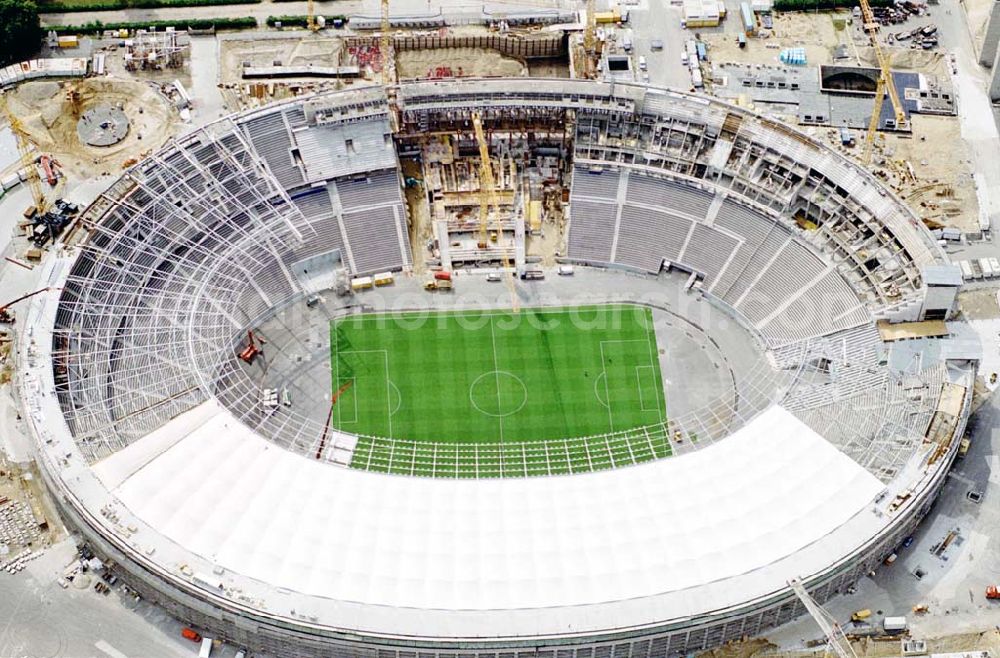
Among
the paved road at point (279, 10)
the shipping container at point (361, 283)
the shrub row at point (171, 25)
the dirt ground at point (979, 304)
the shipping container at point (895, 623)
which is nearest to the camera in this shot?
the shipping container at point (895, 623)

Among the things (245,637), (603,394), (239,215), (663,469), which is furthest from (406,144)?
(245,637)

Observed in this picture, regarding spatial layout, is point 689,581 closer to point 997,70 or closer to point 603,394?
point 603,394

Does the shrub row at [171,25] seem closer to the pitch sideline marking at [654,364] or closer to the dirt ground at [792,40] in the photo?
the dirt ground at [792,40]

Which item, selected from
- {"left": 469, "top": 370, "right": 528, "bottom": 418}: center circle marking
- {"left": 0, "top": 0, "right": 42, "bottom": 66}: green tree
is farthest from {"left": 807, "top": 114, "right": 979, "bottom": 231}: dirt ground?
{"left": 0, "top": 0, "right": 42, "bottom": 66}: green tree

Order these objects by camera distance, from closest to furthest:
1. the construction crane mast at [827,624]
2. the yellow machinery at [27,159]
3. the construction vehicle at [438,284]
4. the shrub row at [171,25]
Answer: the construction crane mast at [827,624], the construction vehicle at [438,284], the yellow machinery at [27,159], the shrub row at [171,25]

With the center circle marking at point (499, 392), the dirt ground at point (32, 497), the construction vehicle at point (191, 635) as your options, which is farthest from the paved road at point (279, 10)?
the construction vehicle at point (191, 635)

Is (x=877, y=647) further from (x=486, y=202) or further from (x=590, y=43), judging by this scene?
(x=590, y=43)

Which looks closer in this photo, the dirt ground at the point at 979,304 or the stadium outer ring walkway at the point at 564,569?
the stadium outer ring walkway at the point at 564,569

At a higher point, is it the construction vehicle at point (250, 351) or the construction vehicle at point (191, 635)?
the construction vehicle at point (250, 351)

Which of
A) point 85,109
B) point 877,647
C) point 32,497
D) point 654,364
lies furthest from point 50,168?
point 877,647
